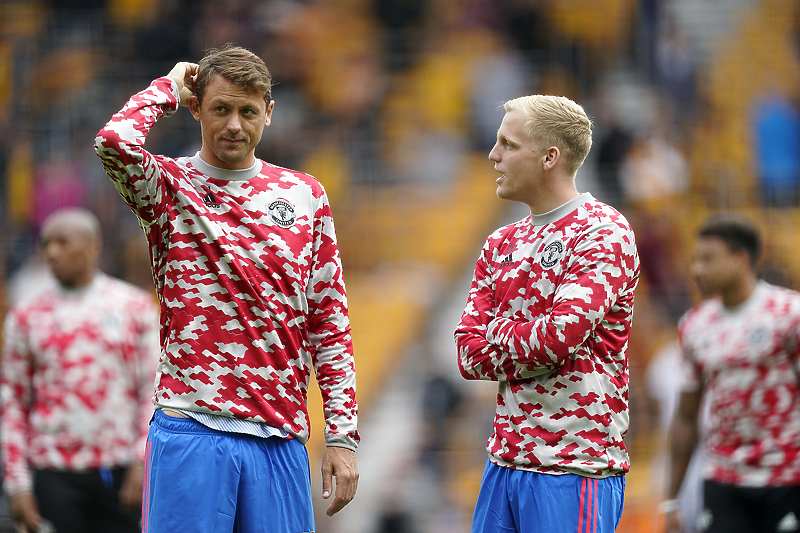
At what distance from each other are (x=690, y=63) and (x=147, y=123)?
7.68 m

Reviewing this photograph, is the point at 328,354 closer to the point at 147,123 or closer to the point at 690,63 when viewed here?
the point at 147,123

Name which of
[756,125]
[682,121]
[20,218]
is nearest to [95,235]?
[20,218]

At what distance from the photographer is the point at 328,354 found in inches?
134

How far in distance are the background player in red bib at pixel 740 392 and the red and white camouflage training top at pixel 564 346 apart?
76.7 inches

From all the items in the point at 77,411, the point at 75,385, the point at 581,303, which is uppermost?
the point at 581,303

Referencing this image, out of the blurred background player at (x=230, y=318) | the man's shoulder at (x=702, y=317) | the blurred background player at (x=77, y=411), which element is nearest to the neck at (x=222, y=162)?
the blurred background player at (x=230, y=318)

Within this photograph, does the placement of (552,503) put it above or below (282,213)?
below

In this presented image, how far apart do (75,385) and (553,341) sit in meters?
3.39

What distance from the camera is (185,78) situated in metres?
3.41

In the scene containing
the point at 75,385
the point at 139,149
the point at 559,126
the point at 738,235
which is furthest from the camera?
the point at 75,385

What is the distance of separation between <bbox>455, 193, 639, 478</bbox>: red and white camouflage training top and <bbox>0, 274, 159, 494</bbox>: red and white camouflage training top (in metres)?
2.86

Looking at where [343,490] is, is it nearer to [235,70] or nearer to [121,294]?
[235,70]


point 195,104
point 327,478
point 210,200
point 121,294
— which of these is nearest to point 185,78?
point 195,104

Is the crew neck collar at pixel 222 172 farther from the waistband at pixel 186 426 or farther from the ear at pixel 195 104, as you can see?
the waistband at pixel 186 426
